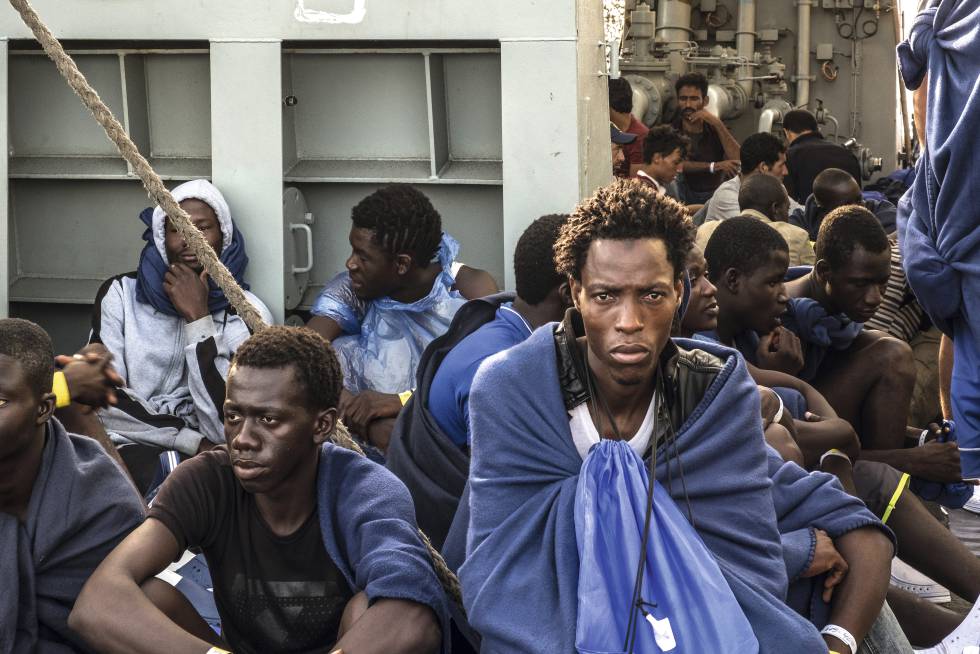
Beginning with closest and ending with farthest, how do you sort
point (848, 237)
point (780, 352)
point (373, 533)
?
1. point (373, 533)
2. point (780, 352)
3. point (848, 237)

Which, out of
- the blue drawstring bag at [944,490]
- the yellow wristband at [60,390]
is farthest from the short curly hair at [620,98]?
the yellow wristband at [60,390]

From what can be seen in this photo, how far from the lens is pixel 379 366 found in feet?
15.2

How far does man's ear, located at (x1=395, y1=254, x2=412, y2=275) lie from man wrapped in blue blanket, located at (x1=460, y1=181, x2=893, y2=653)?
181 cm

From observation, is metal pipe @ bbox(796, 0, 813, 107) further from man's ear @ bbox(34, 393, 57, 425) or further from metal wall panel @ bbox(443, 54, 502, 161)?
man's ear @ bbox(34, 393, 57, 425)

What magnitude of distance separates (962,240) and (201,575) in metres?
2.65

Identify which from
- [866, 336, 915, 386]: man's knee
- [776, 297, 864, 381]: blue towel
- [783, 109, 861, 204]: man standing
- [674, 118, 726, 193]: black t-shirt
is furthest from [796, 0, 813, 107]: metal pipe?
[866, 336, 915, 386]: man's knee

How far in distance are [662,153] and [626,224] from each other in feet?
17.4

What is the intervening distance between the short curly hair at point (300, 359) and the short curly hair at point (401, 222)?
58.4 inches

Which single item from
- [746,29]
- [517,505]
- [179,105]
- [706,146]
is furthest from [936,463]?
[746,29]

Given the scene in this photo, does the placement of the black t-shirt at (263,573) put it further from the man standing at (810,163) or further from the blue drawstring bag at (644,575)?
the man standing at (810,163)

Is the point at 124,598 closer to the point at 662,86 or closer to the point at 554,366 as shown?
the point at 554,366

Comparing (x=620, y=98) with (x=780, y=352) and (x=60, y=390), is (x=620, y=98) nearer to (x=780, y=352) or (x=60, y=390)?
(x=780, y=352)

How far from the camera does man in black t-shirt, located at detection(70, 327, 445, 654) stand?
2855 mm

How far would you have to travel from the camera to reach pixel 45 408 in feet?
9.91
